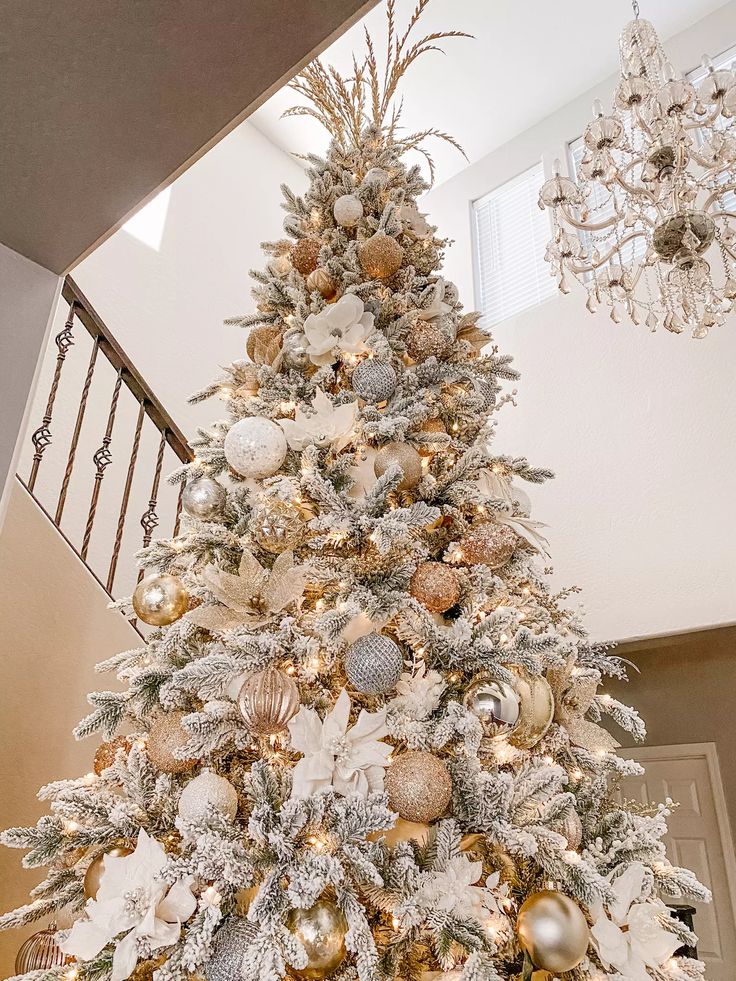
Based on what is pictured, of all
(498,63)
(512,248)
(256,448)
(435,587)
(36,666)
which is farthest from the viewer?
(512,248)

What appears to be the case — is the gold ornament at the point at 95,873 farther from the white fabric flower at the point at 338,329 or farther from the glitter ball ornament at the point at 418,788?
the white fabric flower at the point at 338,329

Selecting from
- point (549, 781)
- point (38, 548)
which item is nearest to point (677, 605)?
point (549, 781)

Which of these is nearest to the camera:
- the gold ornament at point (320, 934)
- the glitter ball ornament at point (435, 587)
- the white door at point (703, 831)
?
the gold ornament at point (320, 934)

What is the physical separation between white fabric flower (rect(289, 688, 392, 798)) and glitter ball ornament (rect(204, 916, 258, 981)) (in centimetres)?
17

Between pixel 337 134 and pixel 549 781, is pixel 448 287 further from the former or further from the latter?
pixel 549 781

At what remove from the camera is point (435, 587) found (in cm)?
108

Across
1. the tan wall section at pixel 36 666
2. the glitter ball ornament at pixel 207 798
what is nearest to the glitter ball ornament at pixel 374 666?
the glitter ball ornament at pixel 207 798

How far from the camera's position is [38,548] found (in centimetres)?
190

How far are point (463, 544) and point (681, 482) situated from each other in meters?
2.53

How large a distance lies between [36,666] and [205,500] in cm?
101

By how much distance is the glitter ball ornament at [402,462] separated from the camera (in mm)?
1192

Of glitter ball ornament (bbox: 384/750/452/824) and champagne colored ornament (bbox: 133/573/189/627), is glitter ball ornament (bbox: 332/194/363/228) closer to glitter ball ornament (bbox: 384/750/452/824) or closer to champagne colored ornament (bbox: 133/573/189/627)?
champagne colored ornament (bbox: 133/573/189/627)

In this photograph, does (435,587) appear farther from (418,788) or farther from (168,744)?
(168,744)

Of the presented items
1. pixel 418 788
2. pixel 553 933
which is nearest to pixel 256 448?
pixel 418 788
